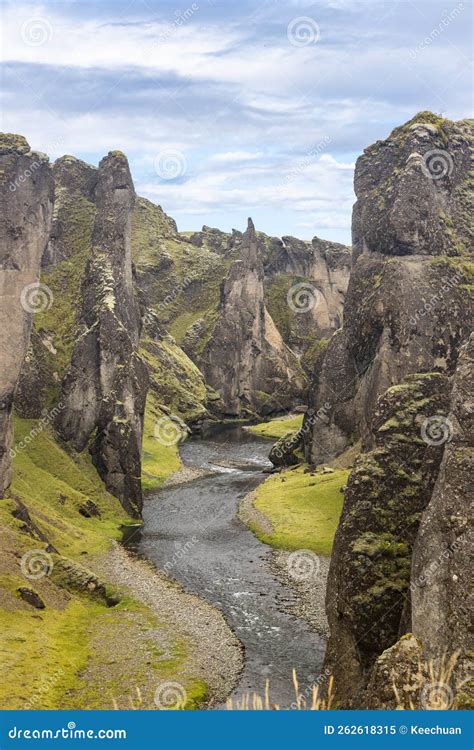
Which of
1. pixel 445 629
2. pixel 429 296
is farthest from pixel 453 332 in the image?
pixel 445 629

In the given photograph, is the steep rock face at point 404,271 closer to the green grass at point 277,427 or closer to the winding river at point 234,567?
the winding river at point 234,567

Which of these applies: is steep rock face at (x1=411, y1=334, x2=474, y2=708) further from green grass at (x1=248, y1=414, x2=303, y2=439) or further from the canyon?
green grass at (x1=248, y1=414, x2=303, y2=439)

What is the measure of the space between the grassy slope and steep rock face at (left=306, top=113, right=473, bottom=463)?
1467 inches

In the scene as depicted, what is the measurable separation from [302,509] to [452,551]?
6371 cm

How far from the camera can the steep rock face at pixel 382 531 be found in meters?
31.5

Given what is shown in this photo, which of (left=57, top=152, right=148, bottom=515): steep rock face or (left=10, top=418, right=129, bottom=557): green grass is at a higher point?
(left=57, top=152, right=148, bottom=515): steep rock face

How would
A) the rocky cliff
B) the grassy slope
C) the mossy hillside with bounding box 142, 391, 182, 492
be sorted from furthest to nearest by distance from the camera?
the mossy hillside with bounding box 142, 391, 182, 492 → the grassy slope → the rocky cliff

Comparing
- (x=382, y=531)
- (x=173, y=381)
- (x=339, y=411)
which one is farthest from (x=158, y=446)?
(x=382, y=531)

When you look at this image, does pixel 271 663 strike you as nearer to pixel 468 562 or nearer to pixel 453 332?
pixel 468 562

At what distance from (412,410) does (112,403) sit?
6797 centimetres

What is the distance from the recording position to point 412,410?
34.6 m

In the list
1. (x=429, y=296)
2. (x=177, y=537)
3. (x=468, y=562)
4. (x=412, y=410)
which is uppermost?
(x=429, y=296)

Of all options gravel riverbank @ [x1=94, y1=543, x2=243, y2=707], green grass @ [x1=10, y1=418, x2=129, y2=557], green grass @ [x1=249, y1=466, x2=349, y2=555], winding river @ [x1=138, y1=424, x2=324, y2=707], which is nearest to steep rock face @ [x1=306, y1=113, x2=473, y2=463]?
green grass @ [x1=249, y1=466, x2=349, y2=555]

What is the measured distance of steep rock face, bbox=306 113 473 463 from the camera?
286 ft
